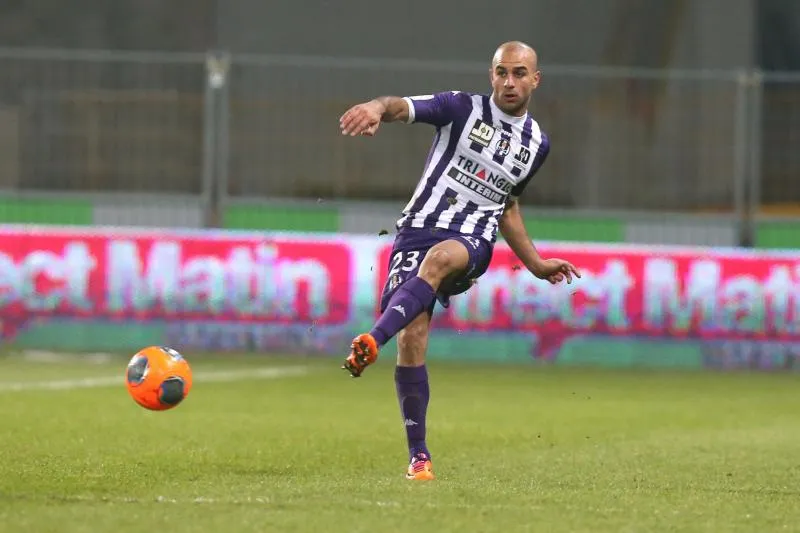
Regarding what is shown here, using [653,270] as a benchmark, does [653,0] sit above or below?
above

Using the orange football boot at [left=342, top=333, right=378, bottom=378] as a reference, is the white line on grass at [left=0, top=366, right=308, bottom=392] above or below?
below

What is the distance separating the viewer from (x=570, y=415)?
12875 mm

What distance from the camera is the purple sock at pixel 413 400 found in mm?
8375

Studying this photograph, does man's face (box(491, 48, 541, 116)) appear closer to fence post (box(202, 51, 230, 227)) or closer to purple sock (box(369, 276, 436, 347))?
purple sock (box(369, 276, 436, 347))

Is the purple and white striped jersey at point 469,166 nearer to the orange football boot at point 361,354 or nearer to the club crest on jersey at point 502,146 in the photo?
the club crest on jersey at point 502,146

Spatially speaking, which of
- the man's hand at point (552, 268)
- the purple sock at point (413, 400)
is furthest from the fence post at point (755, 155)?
the purple sock at point (413, 400)

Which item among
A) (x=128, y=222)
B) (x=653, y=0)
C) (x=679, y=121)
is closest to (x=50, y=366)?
(x=128, y=222)

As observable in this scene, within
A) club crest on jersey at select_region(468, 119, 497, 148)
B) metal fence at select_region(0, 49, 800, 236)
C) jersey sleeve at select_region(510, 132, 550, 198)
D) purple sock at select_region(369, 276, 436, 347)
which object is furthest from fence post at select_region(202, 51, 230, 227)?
purple sock at select_region(369, 276, 436, 347)

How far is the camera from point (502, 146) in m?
8.63

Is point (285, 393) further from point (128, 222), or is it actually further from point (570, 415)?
point (128, 222)

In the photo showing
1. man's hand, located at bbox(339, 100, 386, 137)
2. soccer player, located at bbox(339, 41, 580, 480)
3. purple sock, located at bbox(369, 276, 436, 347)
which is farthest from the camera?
soccer player, located at bbox(339, 41, 580, 480)

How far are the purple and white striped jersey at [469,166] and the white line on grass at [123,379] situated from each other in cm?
633

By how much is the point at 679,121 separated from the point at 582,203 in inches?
55.7

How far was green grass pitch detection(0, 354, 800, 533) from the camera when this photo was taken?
6.95 meters
